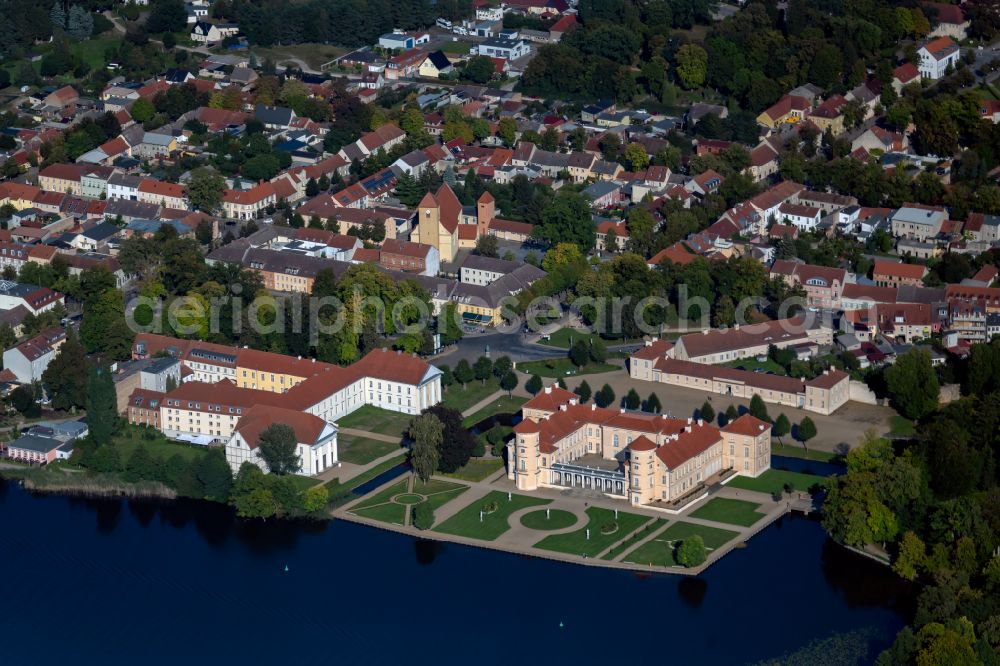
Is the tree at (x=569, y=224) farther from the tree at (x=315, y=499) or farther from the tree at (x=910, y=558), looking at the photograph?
the tree at (x=910, y=558)

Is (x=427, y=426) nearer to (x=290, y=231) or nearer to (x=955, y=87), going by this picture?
(x=290, y=231)

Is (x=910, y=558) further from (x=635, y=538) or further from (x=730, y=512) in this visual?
(x=635, y=538)

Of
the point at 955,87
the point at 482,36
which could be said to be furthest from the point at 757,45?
the point at 482,36

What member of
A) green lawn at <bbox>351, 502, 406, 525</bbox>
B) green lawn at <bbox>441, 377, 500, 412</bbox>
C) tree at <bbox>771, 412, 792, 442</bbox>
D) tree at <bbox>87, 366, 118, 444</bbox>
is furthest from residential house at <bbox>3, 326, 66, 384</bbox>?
tree at <bbox>771, 412, 792, 442</bbox>

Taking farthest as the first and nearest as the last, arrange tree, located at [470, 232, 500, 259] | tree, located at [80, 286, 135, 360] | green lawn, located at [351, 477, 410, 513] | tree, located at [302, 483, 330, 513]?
1. tree, located at [470, 232, 500, 259]
2. tree, located at [80, 286, 135, 360]
3. green lawn, located at [351, 477, 410, 513]
4. tree, located at [302, 483, 330, 513]

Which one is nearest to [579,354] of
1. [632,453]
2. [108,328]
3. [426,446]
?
[426,446]

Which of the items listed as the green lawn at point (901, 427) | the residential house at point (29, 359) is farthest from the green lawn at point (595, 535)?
the residential house at point (29, 359)

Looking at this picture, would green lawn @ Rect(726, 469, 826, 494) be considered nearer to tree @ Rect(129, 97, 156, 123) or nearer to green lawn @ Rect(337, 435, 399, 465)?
green lawn @ Rect(337, 435, 399, 465)

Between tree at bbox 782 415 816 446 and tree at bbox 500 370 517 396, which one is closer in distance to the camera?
tree at bbox 782 415 816 446
